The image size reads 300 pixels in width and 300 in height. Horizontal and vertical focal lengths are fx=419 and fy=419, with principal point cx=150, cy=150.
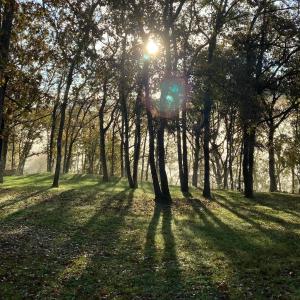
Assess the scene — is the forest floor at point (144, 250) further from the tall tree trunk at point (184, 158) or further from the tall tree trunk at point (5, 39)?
the tall tree trunk at point (184, 158)

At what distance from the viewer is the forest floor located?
12867 mm

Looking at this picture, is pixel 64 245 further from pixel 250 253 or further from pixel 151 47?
pixel 151 47

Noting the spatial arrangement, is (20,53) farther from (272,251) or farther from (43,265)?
(272,251)

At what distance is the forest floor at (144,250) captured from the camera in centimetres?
1287

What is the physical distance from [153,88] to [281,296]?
2375 cm

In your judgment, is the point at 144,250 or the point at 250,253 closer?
the point at 250,253

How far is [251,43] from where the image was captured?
33625 millimetres

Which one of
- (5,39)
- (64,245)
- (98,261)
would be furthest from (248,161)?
(5,39)

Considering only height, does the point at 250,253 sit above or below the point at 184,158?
below

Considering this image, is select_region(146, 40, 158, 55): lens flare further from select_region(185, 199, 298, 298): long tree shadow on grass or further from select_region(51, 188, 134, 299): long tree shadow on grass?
select_region(185, 199, 298, 298): long tree shadow on grass

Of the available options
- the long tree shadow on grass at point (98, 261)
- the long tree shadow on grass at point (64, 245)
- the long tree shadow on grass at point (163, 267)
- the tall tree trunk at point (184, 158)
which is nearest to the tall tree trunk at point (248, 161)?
the tall tree trunk at point (184, 158)

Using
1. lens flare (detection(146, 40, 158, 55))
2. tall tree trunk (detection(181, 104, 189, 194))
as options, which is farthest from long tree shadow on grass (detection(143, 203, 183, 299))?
tall tree trunk (detection(181, 104, 189, 194))

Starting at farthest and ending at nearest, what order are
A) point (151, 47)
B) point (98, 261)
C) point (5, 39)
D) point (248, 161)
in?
point (248, 161)
point (151, 47)
point (5, 39)
point (98, 261)

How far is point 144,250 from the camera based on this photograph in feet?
58.5
